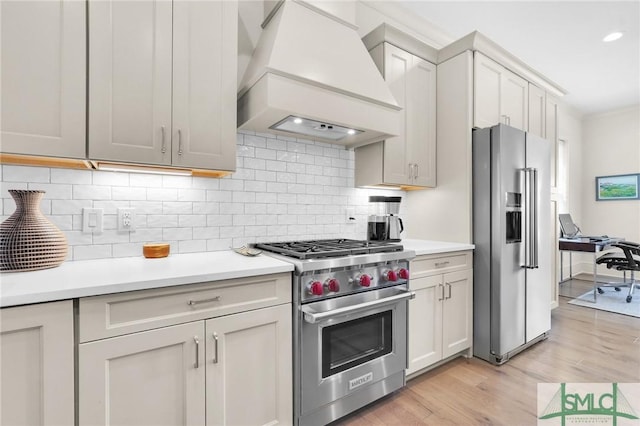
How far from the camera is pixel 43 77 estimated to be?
1324 mm

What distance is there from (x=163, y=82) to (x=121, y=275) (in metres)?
0.96

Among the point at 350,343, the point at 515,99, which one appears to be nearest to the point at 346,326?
the point at 350,343

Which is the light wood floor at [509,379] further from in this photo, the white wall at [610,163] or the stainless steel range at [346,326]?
the white wall at [610,163]

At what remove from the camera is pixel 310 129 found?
215cm

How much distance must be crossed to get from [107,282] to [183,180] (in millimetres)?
911

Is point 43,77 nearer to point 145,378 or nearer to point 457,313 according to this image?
point 145,378

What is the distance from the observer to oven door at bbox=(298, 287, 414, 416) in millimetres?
1597

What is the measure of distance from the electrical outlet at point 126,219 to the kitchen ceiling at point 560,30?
2.84 metres

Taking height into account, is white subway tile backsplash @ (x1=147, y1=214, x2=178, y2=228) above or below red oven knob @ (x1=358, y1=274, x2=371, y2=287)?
above

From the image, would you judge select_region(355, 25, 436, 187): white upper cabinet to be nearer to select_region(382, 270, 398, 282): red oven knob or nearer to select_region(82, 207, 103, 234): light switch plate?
select_region(382, 270, 398, 282): red oven knob

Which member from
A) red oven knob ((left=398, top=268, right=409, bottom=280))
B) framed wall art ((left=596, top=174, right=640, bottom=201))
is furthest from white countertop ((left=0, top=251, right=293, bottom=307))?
framed wall art ((left=596, top=174, right=640, bottom=201))

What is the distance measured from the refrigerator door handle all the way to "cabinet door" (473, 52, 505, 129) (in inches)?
21.9

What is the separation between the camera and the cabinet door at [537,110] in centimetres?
320

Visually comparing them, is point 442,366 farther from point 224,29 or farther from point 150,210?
point 224,29
